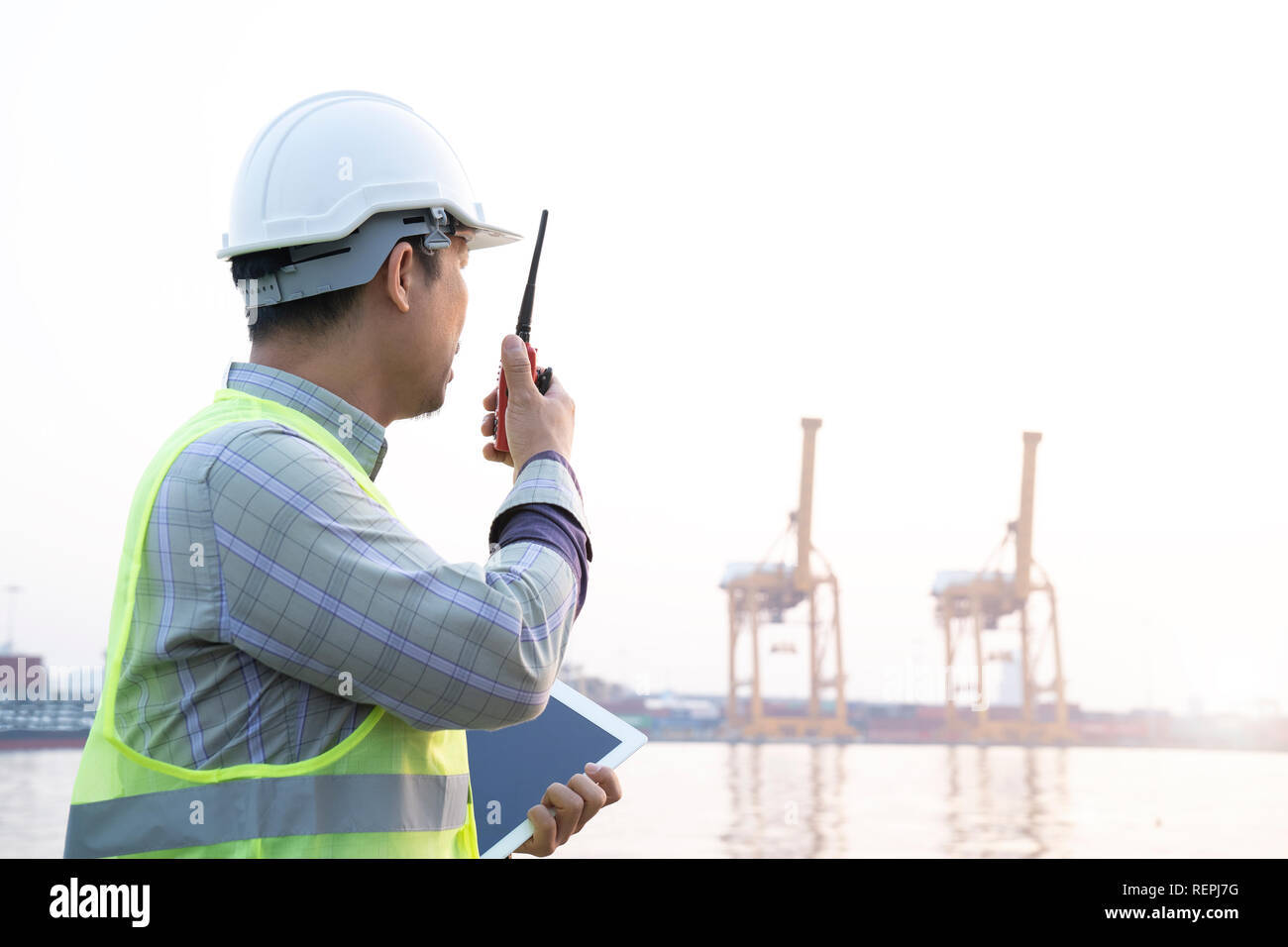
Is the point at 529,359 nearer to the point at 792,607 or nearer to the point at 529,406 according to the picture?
the point at 529,406

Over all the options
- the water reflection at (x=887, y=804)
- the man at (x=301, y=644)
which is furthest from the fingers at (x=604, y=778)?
the water reflection at (x=887, y=804)

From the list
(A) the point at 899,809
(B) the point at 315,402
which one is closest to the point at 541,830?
(B) the point at 315,402

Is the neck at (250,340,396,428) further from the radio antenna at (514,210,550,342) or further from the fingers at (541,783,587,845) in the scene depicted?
the fingers at (541,783,587,845)

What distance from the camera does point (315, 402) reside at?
95 cm

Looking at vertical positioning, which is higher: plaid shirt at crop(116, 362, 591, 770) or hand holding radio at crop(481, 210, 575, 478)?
hand holding radio at crop(481, 210, 575, 478)

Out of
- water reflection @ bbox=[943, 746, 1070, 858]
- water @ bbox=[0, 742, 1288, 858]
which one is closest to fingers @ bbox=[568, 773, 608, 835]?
water @ bbox=[0, 742, 1288, 858]

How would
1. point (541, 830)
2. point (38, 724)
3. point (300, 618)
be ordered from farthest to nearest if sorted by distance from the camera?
point (38, 724), point (541, 830), point (300, 618)

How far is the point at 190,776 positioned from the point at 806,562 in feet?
141

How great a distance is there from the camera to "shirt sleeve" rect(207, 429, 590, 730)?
2.60 ft

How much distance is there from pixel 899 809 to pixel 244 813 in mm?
22704

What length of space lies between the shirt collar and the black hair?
4 centimetres

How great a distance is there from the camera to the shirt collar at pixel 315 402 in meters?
0.95

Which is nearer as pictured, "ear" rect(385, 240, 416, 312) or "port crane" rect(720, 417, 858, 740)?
"ear" rect(385, 240, 416, 312)

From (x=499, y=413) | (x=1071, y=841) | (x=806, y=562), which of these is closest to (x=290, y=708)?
(x=499, y=413)
